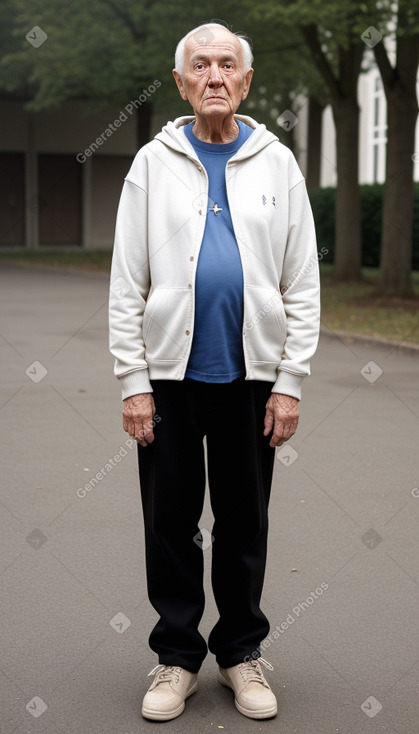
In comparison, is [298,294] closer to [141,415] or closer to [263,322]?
[263,322]

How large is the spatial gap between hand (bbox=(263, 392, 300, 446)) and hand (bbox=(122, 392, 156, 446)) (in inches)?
15.4

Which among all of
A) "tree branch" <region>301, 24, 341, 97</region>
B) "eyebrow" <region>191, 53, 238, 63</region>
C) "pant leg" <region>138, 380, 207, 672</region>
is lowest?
"pant leg" <region>138, 380, 207, 672</region>

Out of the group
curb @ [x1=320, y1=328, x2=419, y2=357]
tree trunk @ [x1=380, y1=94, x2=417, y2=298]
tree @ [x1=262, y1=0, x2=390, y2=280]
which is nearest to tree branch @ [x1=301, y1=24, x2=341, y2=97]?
tree @ [x1=262, y1=0, x2=390, y2=280]

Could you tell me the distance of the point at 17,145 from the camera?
36.3 meters

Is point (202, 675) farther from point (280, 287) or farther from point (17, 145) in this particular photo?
point (17, 145)

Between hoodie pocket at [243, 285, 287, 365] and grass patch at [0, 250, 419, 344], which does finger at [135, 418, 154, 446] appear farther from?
grass patch at [0, 250, 419, 344]

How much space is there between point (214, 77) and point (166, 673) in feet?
6.51

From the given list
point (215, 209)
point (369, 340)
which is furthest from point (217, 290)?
point (369, 340)

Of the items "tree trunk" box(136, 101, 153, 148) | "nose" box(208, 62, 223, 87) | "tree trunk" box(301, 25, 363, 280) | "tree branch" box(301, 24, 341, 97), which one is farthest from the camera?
"tree trunk" box(136, 101, 153, 148)

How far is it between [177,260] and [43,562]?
2.17 metres

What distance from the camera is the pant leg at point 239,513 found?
11.7 ft

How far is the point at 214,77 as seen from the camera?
3385 mm

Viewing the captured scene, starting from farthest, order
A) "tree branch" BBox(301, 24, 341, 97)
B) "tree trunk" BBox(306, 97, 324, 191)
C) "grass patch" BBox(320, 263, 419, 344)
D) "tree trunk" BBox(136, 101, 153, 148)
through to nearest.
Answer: "tree trunk" BBox(306, 97, 324, 191) < "tree trunk" BBox(136, 101, 153, 148) < "tree branch" BBox(301, 24, 341, 97) < "grass patch" BBox(320, 263, 419, 344)

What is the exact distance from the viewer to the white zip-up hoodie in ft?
11.2
